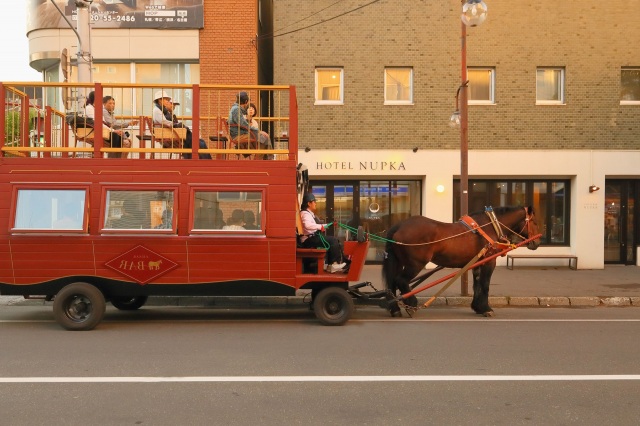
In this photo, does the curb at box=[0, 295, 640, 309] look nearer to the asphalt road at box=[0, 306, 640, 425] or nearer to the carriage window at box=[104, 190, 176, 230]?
the asphalt road at box=[0, 306, 640, 425]

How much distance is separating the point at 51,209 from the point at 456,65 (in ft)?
39.9

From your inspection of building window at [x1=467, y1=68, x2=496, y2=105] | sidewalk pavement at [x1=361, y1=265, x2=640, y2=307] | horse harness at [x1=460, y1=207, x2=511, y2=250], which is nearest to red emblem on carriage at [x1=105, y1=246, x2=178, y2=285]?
horse harness at [x1=460, y1=207, x2=511, y2=250]

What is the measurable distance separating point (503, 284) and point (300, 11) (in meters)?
9.40

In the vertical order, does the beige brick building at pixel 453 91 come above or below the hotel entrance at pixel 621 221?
above

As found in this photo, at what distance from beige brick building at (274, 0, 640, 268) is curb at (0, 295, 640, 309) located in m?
5.40

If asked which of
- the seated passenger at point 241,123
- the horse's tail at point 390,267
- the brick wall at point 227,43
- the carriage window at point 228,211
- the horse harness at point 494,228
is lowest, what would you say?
the horse's tail at point 390,267

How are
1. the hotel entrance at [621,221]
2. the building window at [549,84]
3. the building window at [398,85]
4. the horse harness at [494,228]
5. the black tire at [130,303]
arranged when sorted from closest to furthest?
the horse harness at [494,228] < the black tire at [130,303] < the building window at [398,85] < the building window at [549,84] < the hotel entrance at [621,221]

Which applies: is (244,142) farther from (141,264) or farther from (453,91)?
(453,91)

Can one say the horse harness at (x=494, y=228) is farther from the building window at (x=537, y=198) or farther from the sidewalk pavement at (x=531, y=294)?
the building window at (x=537, y=198)

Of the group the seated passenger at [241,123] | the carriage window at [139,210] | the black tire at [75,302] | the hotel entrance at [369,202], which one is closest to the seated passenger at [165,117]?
the seated passenger at [241,123]

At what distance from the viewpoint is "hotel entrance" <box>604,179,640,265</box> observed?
58.2ft

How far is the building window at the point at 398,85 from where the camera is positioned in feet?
56.2

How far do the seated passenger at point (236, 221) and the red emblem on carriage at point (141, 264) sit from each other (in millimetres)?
980

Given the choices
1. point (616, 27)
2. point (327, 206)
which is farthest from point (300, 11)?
point (616, 27)
